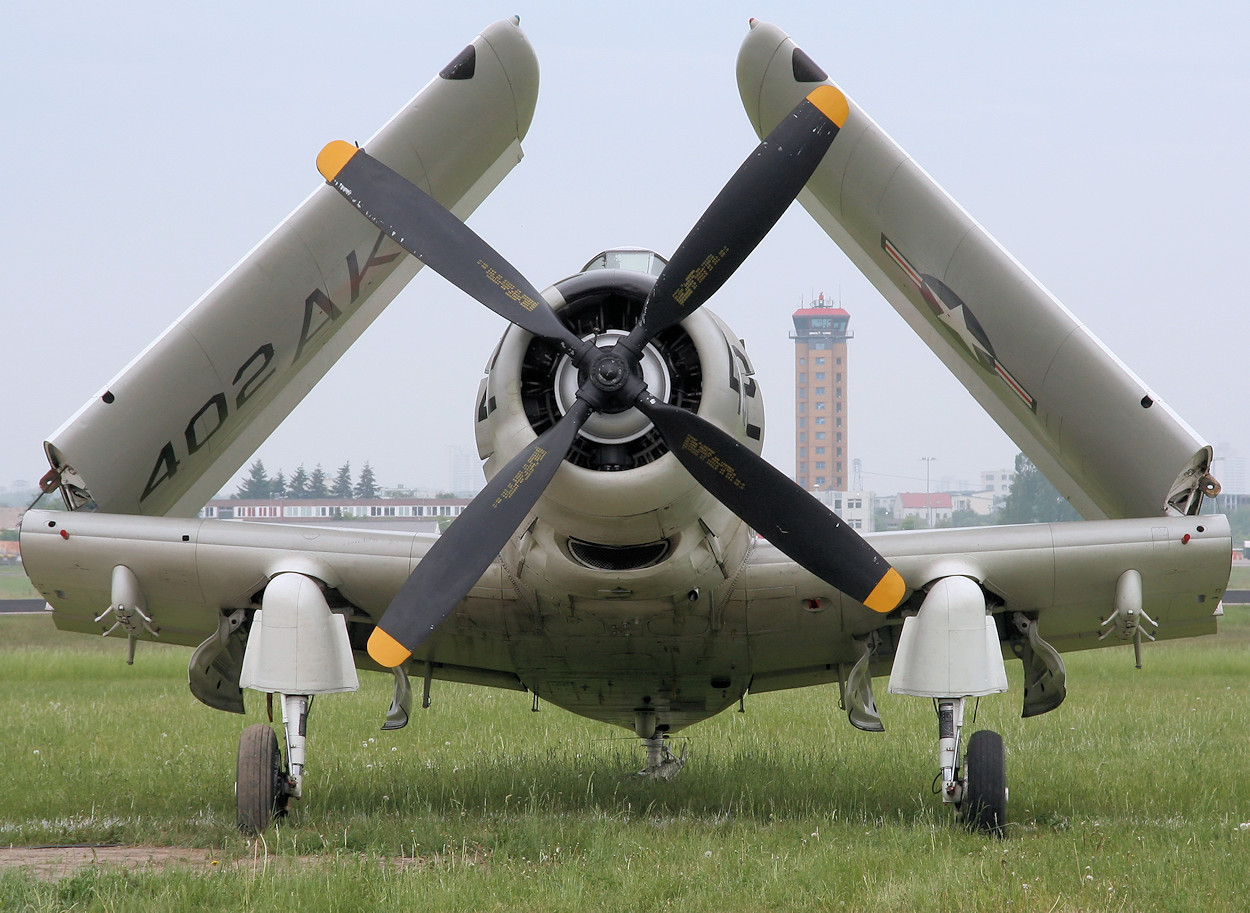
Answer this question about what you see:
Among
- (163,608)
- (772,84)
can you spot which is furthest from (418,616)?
(772,84)

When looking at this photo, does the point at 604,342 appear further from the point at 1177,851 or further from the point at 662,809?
the point at 1177,851

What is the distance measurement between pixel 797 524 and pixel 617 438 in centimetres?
108

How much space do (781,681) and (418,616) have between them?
3.52 metres

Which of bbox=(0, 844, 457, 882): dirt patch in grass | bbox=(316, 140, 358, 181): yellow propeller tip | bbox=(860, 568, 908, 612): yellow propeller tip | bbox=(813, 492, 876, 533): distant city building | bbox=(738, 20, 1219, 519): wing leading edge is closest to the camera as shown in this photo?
bbox=(0, 844, 457, 882): dirt patch in grass

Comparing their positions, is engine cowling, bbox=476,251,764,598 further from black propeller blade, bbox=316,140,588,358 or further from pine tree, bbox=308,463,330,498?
pine tree, bbox=308,463,330,498

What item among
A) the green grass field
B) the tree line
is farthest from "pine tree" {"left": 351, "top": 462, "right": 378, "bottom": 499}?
the green grass field

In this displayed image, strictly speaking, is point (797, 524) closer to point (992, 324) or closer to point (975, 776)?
point (975, 776)

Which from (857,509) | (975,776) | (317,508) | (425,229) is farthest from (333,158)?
(317,508)

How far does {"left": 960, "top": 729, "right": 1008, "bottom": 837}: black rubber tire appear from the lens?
704 centimetres

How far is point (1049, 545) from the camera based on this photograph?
24.0 feet

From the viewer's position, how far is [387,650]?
6164mm

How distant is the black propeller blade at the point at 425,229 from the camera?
6.44 meters

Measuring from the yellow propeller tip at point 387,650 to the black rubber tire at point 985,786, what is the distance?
3347 millimetres

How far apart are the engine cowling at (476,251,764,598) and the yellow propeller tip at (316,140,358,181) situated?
4.33 feet
